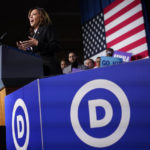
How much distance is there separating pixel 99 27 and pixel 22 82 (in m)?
4.42

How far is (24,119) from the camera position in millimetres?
1131

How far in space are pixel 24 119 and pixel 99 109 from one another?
411mm

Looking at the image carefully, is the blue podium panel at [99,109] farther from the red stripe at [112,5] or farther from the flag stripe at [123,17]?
the red stripe at [112,5]

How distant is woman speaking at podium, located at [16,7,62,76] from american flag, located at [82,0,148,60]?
3024mm

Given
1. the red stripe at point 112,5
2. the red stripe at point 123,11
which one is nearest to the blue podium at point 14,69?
the red stripe at point 123,11

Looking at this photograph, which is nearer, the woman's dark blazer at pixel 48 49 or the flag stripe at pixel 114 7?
the woman's dark blazer at pixel 48 49

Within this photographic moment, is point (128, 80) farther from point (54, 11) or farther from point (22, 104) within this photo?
point (54, 11)

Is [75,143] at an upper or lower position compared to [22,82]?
lower

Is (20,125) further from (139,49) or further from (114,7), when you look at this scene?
(114,7)

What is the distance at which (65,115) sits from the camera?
89cm

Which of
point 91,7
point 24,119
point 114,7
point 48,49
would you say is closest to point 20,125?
point 24,119

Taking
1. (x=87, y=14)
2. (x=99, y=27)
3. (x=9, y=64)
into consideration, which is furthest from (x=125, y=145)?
(x=87, y=14)

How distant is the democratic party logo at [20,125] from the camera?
1.11 meters

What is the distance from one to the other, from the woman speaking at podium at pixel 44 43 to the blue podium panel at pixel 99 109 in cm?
67
